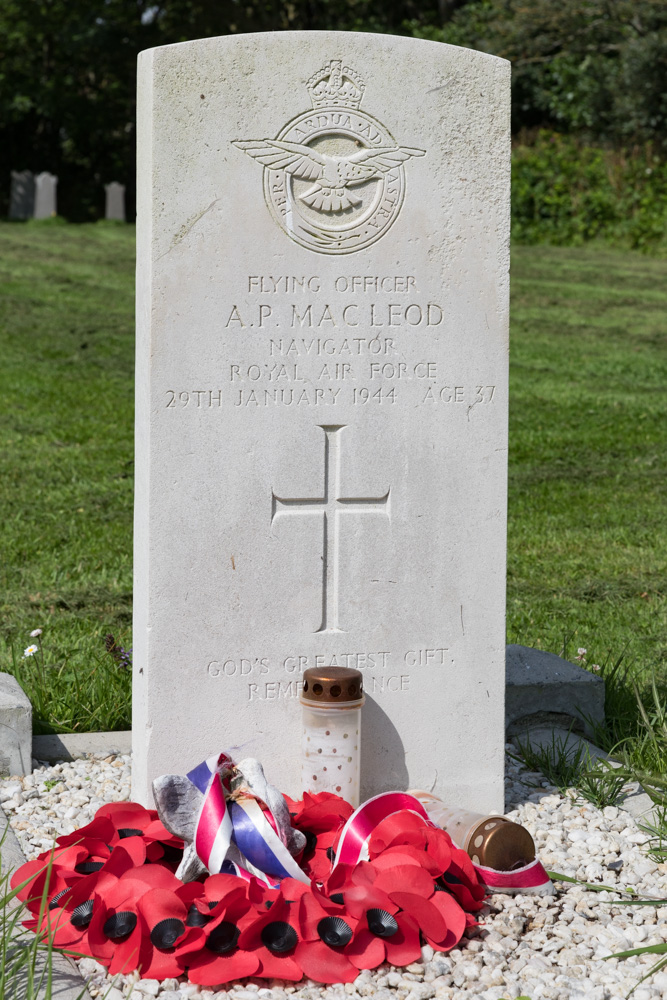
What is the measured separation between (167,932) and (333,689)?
2.47 ft

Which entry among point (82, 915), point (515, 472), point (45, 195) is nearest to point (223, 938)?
point (82, 915)

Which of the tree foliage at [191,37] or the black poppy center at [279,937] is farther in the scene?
the tree foliage at [191,37]

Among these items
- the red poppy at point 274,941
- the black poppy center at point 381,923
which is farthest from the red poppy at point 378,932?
the red poppy at point 274,941

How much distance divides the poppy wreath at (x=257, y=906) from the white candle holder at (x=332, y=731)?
0.25m

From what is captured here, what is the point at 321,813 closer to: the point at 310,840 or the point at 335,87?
the point at 310,840

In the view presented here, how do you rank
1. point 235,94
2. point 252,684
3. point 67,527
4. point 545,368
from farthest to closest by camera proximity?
point 545,368 < point 67,527 < point 252,684 < point 235,94

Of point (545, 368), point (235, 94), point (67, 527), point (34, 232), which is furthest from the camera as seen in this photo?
point (34, 232)

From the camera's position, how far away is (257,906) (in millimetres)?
2625

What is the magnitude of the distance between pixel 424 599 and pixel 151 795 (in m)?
0.92

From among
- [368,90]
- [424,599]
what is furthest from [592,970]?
[368,90]

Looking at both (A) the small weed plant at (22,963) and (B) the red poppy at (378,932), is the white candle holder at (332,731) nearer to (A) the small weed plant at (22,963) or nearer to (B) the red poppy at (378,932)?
(B) the red poppy at (378,932)

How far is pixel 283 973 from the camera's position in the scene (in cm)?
248

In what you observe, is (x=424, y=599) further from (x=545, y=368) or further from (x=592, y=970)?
(x=545, y=368)

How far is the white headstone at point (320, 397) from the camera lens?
2.94 m
